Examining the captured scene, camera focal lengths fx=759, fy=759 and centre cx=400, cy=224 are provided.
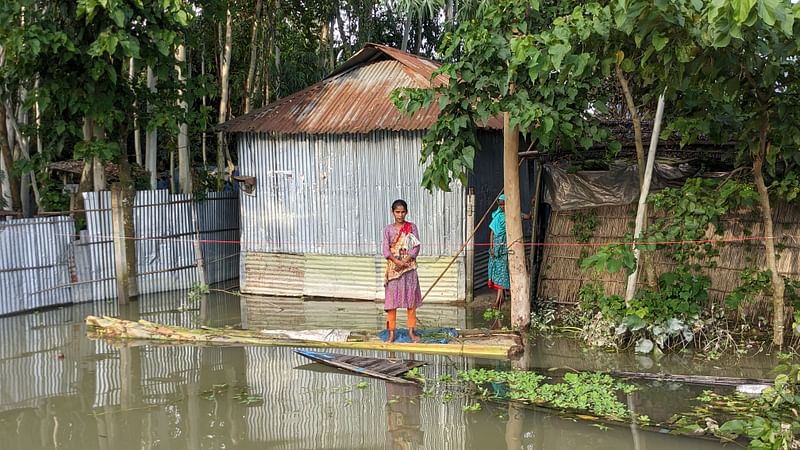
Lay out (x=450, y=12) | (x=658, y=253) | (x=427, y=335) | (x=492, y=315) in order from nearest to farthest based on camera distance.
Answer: (x=427, y=335) → (x=658, y=253) → (x=492, y=315) → (x=450, y=12)

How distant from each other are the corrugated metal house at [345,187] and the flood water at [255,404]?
340 centimetres

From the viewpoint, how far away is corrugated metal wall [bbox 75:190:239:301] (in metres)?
12.1

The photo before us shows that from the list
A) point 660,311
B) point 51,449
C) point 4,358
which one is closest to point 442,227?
point 660,311

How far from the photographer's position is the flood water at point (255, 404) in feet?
19.4

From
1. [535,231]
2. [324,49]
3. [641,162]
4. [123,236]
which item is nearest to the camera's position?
[641,162]

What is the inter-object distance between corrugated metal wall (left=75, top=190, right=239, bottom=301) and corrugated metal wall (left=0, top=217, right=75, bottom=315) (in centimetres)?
26

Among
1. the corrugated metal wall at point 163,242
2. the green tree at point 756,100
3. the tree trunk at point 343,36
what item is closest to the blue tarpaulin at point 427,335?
the green tree at point 756,100

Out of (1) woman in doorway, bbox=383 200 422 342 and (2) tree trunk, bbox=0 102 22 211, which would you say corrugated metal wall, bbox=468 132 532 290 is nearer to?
(1) woman in doorway, bbox=383 200 422 342

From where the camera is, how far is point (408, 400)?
6859mm

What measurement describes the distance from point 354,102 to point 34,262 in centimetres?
552

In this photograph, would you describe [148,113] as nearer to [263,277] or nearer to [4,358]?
[263,277]

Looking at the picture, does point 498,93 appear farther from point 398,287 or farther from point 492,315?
point 492,315

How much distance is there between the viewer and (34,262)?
448 inches

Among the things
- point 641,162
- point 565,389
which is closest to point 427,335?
point 565,389
